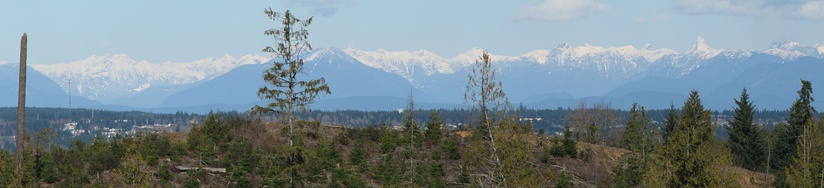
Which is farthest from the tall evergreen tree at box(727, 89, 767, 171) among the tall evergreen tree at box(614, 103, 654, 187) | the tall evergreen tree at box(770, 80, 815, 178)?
the tall evergreen tree at box(614, 103, 654, 187)

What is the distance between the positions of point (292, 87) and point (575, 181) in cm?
2168

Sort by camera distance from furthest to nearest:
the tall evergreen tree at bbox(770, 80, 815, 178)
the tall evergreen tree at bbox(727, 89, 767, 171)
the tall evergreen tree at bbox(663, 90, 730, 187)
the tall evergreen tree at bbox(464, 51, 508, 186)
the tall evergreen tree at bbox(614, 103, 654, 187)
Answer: the tall evergreen tree at bbox(727, 89, 767, 171) < the tall evergreen tree at bbox(770, 80, 815, 178) < the tall evergreen tree at bbox(614, 103, 654, 187) < the tall evergreen tree at bbox(464, 51, 508, 186) < the tall evergreen tree at bbox(663, 90, 730, 187)

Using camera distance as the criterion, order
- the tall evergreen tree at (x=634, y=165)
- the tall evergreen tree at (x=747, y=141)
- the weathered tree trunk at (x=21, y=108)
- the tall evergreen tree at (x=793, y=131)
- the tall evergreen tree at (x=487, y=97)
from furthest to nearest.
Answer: the tall evergreen tree at (x=747, y=141), the tall evergreen tree at (x=793, y=131), the tall evergreen tree at (x=634, y=165), the tall evergreen tree at (x=487, y=97), the weathered tree trunk at (x=21, y=108)

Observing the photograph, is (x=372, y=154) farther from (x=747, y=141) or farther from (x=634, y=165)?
(x=747, y=141)

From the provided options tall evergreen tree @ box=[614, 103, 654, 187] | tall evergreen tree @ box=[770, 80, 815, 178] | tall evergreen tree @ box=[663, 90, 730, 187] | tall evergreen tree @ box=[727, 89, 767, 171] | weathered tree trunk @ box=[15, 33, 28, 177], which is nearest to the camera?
weathered tree trunk @ box=[15, 33, 28, 177]

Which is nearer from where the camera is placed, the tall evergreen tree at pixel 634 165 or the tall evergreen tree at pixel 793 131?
the tall evergreen tree at pixel 634 165

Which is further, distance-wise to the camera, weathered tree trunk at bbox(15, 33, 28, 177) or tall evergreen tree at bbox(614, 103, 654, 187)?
tall evergreen tree at bbox(614, 103, 654, 187)

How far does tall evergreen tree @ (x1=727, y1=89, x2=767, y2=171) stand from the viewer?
255 feet

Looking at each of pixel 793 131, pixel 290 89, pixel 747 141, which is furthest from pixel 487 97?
pixel 747 141

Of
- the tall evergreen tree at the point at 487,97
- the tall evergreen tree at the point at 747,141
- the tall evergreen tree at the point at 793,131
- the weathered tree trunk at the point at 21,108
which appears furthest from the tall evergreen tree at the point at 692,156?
the tall evergreen tree at the point at 747,141

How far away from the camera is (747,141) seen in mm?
77875

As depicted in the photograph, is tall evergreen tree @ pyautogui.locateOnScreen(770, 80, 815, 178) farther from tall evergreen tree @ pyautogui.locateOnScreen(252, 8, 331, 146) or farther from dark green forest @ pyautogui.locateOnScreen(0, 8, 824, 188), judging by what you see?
tall evergreen tree @ pyautogui.locateOnScreen(252, 8, 331, 146)

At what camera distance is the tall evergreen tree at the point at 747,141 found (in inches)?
3061

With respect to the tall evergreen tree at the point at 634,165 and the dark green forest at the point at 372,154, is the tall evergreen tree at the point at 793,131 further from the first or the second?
the tall evergreen tree at the point at 634,165
